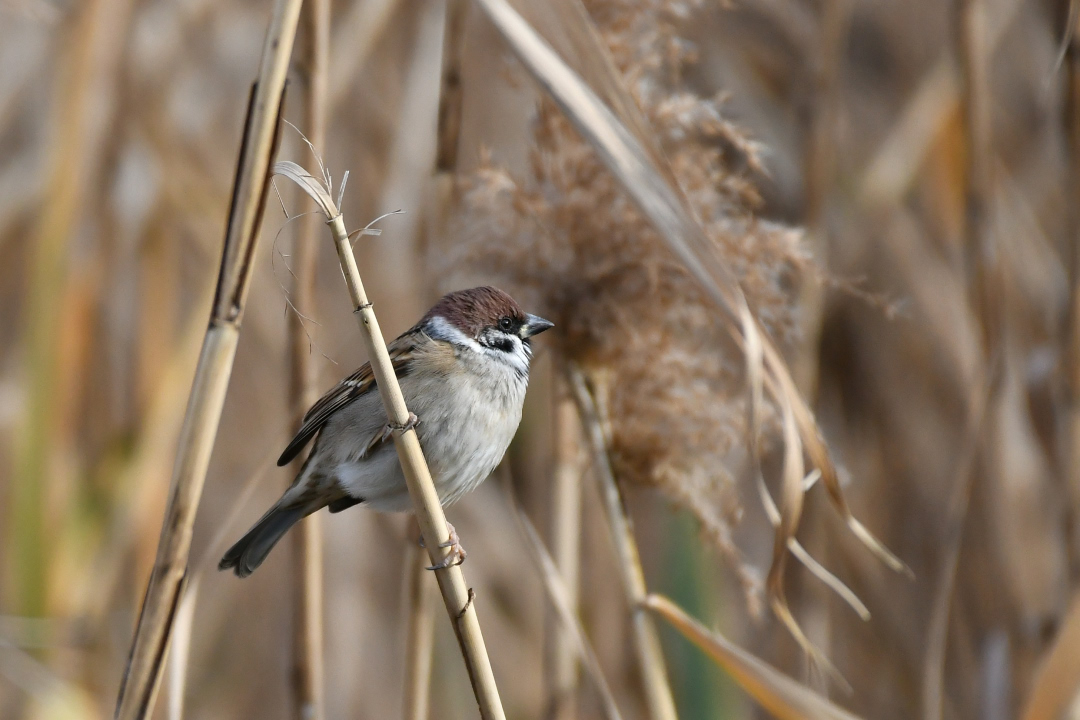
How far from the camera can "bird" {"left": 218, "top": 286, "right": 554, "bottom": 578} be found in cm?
170

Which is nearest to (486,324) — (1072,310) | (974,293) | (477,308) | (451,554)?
(477,308)

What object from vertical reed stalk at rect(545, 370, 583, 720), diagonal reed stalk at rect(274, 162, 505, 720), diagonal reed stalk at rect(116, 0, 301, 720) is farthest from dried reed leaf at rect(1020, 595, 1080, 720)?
diagonal reed stalk at rect(116, 0, 301, 720)

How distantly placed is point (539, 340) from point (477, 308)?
143 mm

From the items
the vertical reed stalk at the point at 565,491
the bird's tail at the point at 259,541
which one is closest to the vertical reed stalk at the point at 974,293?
the vertical reed stalk at the point at 565,491

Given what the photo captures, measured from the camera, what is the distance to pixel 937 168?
2463 mm

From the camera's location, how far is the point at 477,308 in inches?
72.4

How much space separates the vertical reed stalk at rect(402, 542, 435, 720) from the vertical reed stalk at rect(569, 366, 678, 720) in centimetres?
36

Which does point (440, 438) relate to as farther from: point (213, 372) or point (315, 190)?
point (315, 190)

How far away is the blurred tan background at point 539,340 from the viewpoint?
6.03 ft

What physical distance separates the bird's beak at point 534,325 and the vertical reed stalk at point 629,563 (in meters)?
0.11

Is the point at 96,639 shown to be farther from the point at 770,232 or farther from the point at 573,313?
the point at 770,232

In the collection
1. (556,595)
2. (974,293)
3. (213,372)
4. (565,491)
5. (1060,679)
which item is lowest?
(1060,679)

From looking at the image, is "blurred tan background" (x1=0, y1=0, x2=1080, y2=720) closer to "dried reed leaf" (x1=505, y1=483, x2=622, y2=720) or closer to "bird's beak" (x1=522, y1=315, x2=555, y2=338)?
"bird's beak" (x1=522, y1=315, x2=555, y2=338)

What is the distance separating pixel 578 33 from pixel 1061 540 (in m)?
1.47
